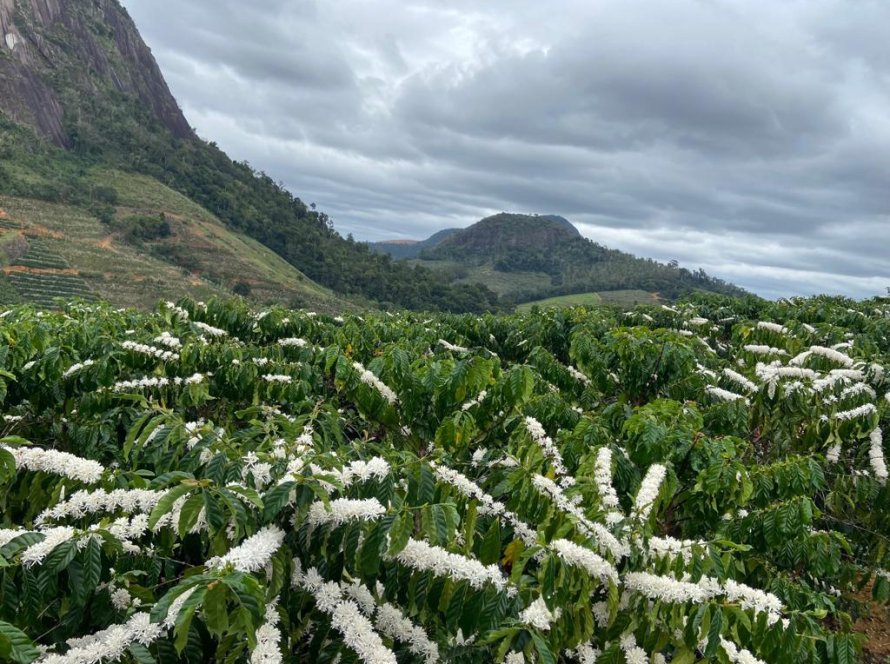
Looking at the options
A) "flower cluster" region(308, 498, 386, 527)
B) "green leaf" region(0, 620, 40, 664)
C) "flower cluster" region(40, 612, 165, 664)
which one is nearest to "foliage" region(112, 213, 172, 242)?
"flower cluster" region(308, 498, 386, 527)

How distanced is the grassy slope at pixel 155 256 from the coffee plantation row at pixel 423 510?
6659 cm

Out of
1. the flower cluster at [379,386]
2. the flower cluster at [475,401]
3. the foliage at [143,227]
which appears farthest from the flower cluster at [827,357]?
the foliage at [143,227]

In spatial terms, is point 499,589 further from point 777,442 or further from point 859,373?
point 859,373

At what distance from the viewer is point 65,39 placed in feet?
449

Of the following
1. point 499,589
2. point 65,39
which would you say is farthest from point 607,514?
point 65,39

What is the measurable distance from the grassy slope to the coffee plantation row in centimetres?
6659

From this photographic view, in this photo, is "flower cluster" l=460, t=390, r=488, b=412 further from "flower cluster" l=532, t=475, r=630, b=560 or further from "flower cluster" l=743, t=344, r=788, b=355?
"flower cluster" l=743, t=344, r=788, b=355

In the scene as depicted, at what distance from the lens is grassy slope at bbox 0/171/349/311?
2832 inches

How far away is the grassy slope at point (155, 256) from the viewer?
71.9 metres

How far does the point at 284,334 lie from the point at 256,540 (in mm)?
6488

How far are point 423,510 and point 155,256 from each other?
97051mm

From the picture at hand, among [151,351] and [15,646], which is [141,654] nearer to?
[15,646]

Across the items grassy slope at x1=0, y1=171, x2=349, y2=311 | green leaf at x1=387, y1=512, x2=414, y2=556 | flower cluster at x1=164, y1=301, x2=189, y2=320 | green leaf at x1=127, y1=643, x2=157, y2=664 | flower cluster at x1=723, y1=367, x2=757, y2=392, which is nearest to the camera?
green leaf at x1=127, y1=643, x2=157, y2=664

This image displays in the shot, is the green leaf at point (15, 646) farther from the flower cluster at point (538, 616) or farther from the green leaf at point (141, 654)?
the flower cluster at point (538, 616)
